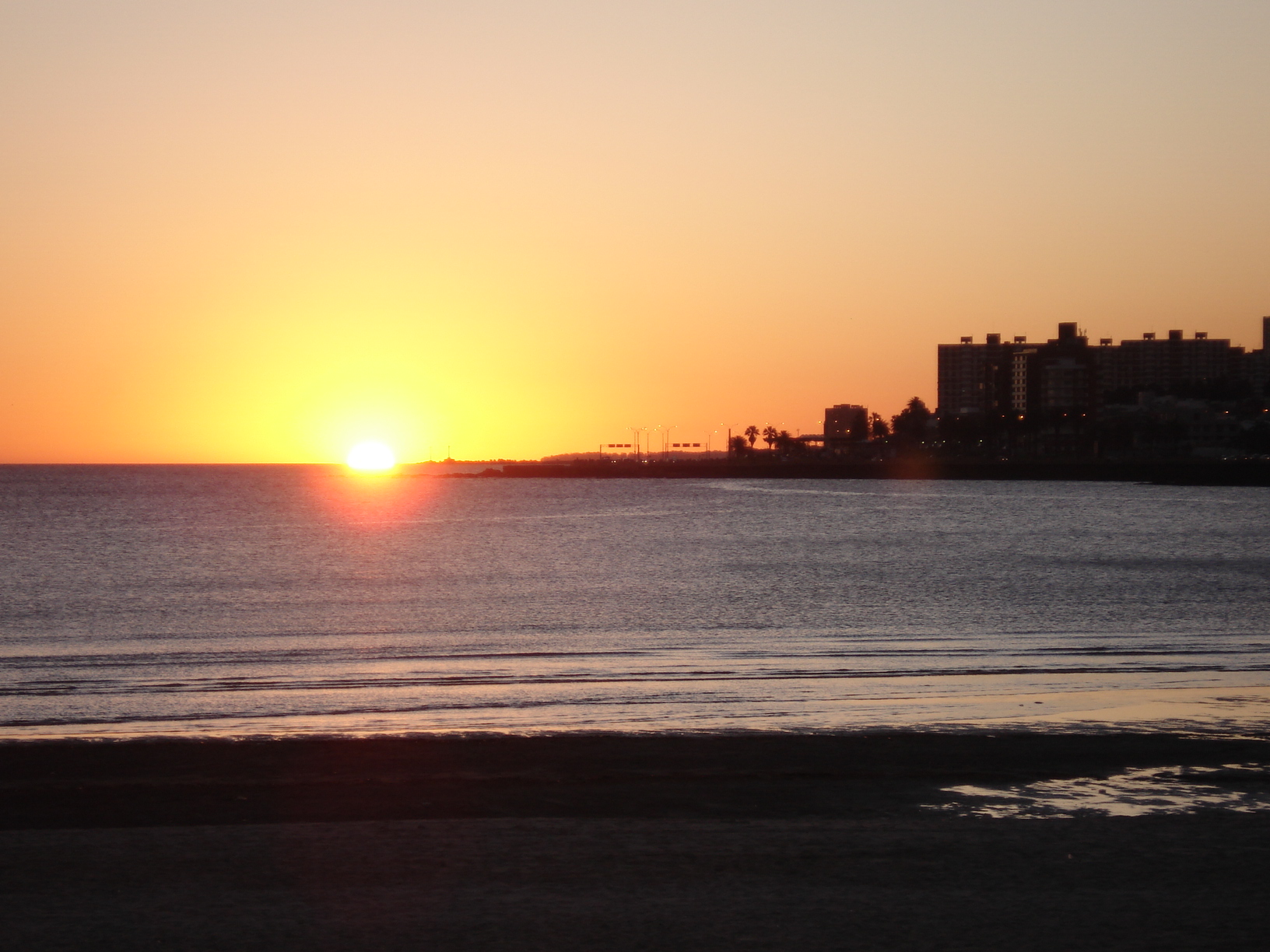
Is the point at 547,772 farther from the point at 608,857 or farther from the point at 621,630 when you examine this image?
the point at 621,630

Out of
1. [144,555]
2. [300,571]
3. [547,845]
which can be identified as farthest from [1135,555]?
[547,845]

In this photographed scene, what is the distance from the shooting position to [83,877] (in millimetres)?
6934

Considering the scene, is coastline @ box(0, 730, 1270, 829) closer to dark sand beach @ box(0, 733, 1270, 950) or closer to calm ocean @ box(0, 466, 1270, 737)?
dark sand beach @ box(0, 733, 1270, 950)

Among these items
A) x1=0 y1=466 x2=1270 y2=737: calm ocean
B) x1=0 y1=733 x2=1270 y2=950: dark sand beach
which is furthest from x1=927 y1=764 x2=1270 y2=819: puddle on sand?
x1=0 y1=466 x2=1270 y2=737: calm ocean

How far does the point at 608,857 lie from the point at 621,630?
23.7 meters

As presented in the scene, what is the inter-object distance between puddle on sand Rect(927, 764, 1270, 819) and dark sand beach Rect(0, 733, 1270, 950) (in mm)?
182

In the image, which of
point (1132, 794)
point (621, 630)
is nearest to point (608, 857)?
point (1132, 794)

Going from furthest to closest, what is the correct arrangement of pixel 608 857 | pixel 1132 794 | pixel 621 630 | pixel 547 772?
pixel 621 630, pixel 547 772, pixel 1132 794, pixel 608 857

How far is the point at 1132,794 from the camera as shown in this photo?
9.34 m

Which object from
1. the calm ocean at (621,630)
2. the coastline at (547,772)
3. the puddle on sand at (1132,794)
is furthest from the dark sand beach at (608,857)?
the calm ocean at (621,630)

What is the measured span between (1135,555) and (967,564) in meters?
11.8

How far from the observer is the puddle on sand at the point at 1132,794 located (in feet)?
28.7

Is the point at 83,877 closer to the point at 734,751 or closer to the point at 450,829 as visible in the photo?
the point at 450,829

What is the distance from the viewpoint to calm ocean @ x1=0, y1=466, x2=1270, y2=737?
16.6 m
